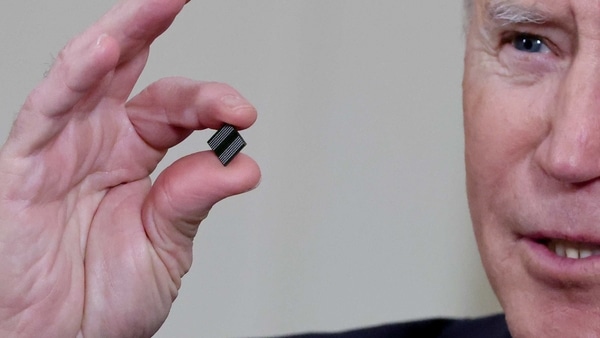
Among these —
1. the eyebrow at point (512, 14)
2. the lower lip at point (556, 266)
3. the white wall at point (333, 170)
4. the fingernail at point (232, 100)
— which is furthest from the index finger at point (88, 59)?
the white wall at point (333, 170)

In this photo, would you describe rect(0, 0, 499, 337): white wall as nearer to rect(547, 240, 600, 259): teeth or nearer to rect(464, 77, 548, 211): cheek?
rect(464, 77, 548, 211): cheek

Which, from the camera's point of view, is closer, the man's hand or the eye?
the man's hand

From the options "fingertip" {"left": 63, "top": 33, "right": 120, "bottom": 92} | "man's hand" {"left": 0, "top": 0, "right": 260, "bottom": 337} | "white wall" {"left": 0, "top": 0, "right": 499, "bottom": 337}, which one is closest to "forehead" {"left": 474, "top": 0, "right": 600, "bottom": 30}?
"man's hand" {"left": 0, "top": 0, "right": 260, "bottom": 337}

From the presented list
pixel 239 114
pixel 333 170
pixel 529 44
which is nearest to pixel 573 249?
pixel 529 44

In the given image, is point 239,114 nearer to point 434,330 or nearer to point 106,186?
point 106,186

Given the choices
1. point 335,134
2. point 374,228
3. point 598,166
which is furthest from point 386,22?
point 598,166

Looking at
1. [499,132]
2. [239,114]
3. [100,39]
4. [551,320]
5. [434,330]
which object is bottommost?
[434,330]

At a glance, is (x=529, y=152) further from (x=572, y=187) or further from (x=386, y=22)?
(x=386, y=22)
